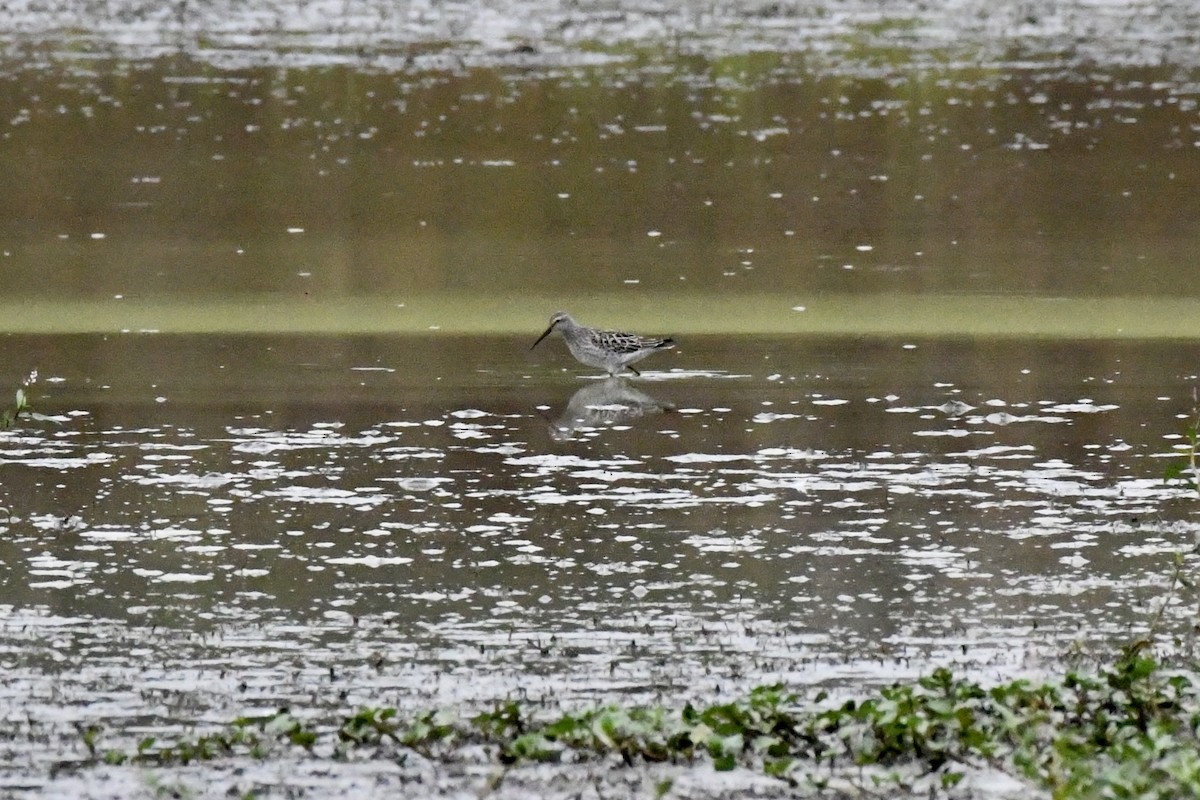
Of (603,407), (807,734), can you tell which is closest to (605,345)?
(603,407)

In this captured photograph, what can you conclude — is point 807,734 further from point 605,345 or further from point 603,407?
point 605,345

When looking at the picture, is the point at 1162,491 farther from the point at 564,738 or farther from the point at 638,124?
the point at 638,124

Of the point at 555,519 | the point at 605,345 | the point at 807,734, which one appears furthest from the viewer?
the point at 605,345

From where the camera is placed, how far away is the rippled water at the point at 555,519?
7301mm

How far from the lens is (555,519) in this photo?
30.8ft

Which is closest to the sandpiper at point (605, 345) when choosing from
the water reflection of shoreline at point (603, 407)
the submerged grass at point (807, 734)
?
the water reflection of shoreline at point (603, 407)

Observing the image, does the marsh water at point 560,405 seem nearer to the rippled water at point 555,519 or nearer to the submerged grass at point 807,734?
the rippled water at point 555,519

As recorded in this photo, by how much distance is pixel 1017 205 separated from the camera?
1900 cm

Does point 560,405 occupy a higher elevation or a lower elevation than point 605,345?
lower

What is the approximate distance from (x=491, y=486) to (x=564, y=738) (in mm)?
3935

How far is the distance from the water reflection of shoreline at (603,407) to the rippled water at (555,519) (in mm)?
32

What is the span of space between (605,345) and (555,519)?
10.5 ft

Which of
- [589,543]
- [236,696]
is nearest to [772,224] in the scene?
[589,543]

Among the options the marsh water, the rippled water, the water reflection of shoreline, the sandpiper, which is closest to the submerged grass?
the marsh water
